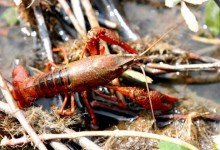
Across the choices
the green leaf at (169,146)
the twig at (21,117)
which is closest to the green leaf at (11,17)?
the twig at (21,117)

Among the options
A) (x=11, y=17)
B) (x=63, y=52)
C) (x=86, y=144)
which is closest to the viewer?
(x=86, y=144)

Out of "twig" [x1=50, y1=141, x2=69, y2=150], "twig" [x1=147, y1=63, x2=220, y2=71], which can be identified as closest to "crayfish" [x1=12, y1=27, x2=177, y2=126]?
"twig" [x1=147, y1=63, x2=220, y2=71]

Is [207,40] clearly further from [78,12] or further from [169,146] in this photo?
[169,146]

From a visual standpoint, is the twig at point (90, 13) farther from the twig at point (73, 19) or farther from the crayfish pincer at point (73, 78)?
the crayfish pincer at point (73, 78)

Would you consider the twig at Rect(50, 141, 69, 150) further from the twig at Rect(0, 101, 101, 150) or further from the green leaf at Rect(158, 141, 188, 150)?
the green leaf at Rect(158, 141, 188, 150)

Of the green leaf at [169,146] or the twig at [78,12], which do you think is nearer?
the green leaf at [169,146]

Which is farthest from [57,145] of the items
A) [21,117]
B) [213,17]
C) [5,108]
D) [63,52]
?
[213,17]

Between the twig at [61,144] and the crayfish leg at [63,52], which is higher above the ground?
the crayfish leg at [63,52]
